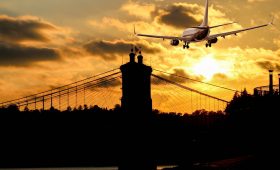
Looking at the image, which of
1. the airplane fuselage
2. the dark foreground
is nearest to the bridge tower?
the dark foreground

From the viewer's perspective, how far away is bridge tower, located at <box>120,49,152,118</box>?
129ft

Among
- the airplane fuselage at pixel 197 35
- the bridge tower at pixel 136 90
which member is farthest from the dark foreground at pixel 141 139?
the airplane fuselage at pixel 197 35

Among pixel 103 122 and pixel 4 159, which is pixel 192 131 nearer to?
pixel 103 122

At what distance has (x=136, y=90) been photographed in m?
39.8

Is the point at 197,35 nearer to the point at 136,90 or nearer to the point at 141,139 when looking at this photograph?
the point at 136,90

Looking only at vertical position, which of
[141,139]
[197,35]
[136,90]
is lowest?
[141,139]

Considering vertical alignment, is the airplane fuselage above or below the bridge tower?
above

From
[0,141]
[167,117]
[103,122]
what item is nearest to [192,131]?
[167,117]

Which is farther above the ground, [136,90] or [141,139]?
[136,90]

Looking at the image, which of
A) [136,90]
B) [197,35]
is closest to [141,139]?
[136,90]

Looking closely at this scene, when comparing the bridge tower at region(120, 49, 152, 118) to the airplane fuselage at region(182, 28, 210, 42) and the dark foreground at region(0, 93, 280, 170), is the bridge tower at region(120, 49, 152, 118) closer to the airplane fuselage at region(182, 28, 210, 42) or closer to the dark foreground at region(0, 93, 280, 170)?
the dark foreground at region(0, 93, 280, 170)

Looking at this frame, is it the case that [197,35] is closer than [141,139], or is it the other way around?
[141,139]

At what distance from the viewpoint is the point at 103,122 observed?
7381 centimetres

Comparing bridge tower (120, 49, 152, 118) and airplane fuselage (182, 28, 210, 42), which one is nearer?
bridge tower (120, 49, 152, 118)
